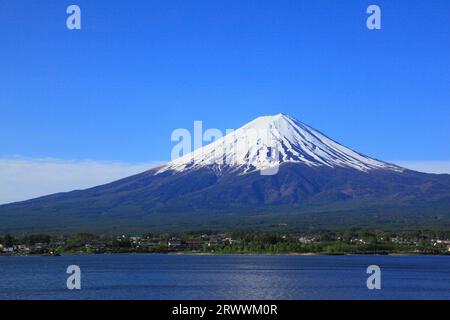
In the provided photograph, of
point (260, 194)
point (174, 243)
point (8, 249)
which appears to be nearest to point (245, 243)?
point (174, 243)

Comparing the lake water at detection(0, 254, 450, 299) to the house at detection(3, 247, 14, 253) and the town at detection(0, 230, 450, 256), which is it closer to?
the town at detection(0, 230, 450, 256)

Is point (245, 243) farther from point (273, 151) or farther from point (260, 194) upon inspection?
point (273, 151)

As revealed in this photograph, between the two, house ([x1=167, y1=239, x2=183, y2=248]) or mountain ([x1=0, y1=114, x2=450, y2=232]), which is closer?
house ([x1=167, y1=239, x2=183, y2=248])

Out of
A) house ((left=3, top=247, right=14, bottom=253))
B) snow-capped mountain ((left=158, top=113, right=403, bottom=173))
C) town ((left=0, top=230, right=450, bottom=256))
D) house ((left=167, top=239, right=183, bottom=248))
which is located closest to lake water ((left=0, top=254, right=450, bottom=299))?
town ((left=0, top=230, right=450, bottom=256))

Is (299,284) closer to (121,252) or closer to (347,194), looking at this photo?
(121,252)

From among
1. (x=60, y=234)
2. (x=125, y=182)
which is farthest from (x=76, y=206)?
(x=60, y=234)

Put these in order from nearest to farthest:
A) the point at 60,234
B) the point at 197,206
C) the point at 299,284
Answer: the point at 299,284
the point at 60,234
the point at 197,206
